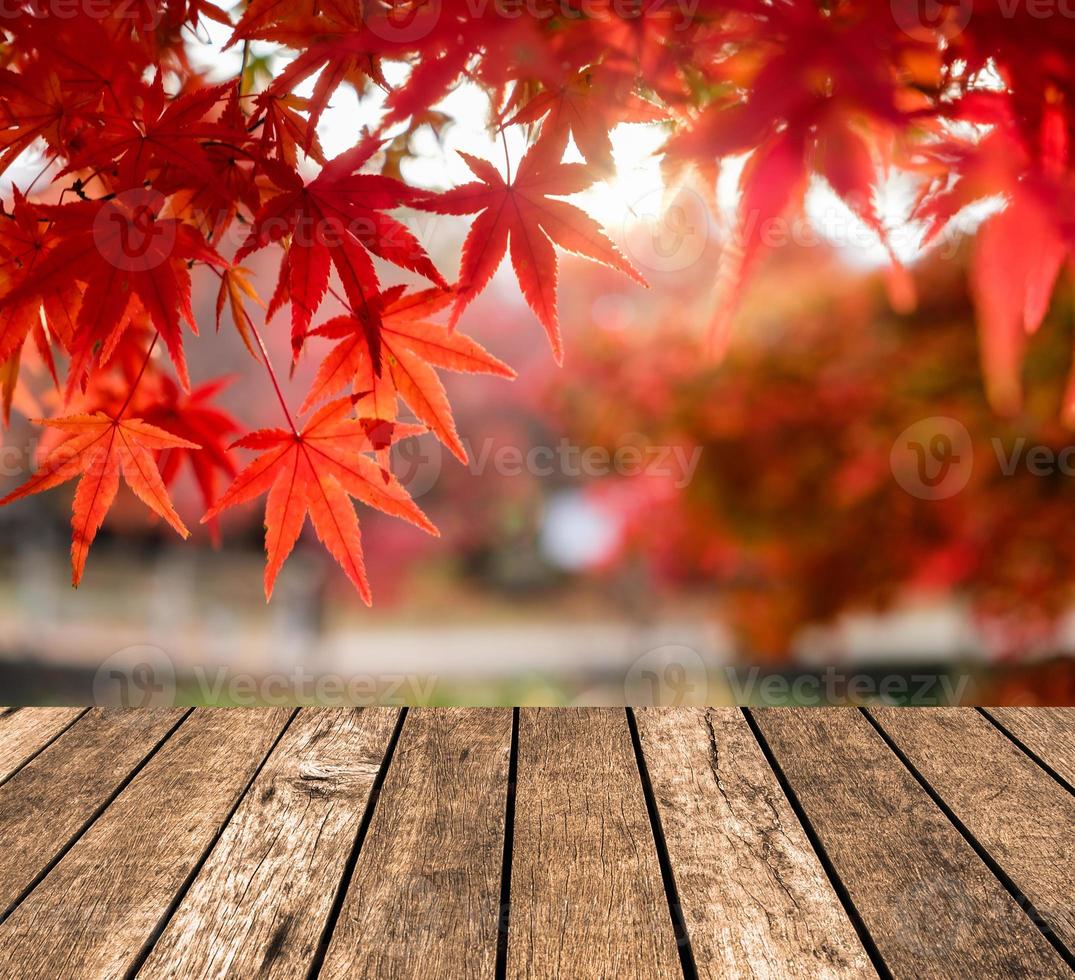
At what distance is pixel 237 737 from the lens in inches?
56.1

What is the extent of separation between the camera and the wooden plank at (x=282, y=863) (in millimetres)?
924

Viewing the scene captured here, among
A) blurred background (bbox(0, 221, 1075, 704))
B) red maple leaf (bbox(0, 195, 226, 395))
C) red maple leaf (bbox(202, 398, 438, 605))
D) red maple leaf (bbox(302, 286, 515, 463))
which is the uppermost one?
red maple leaf (bbox(0, 195, 226, 395))

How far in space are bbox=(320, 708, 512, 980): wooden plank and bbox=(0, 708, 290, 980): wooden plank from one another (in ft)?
0.58

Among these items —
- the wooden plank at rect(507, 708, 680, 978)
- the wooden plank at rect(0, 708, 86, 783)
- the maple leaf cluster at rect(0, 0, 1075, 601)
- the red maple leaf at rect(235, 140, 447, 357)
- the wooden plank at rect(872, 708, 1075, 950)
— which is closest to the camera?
the maple leaf cluster at rect(0, 0, 1075, 601)

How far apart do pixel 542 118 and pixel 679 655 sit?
5.74m

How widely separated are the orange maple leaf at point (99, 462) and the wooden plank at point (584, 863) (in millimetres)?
484

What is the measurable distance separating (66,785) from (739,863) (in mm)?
789

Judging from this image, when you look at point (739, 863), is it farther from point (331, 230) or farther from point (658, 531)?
point (658, 531)

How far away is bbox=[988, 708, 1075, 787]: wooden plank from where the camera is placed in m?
1.38

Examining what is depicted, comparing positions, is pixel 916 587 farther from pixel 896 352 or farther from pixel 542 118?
pixel 542 118

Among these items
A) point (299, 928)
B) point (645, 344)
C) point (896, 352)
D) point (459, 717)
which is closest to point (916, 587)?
point (896, 352)

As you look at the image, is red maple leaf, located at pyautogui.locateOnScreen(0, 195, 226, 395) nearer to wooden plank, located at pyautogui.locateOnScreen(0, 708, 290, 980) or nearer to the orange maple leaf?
the orange maple leaf

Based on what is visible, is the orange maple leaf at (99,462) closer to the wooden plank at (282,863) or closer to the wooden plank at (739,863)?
the wooden plank at (282,863)

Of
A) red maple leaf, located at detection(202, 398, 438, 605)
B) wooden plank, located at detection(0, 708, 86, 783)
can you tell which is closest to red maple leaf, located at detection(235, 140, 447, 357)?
red maple leaf, located at detection(202, 398, 438, 605)
